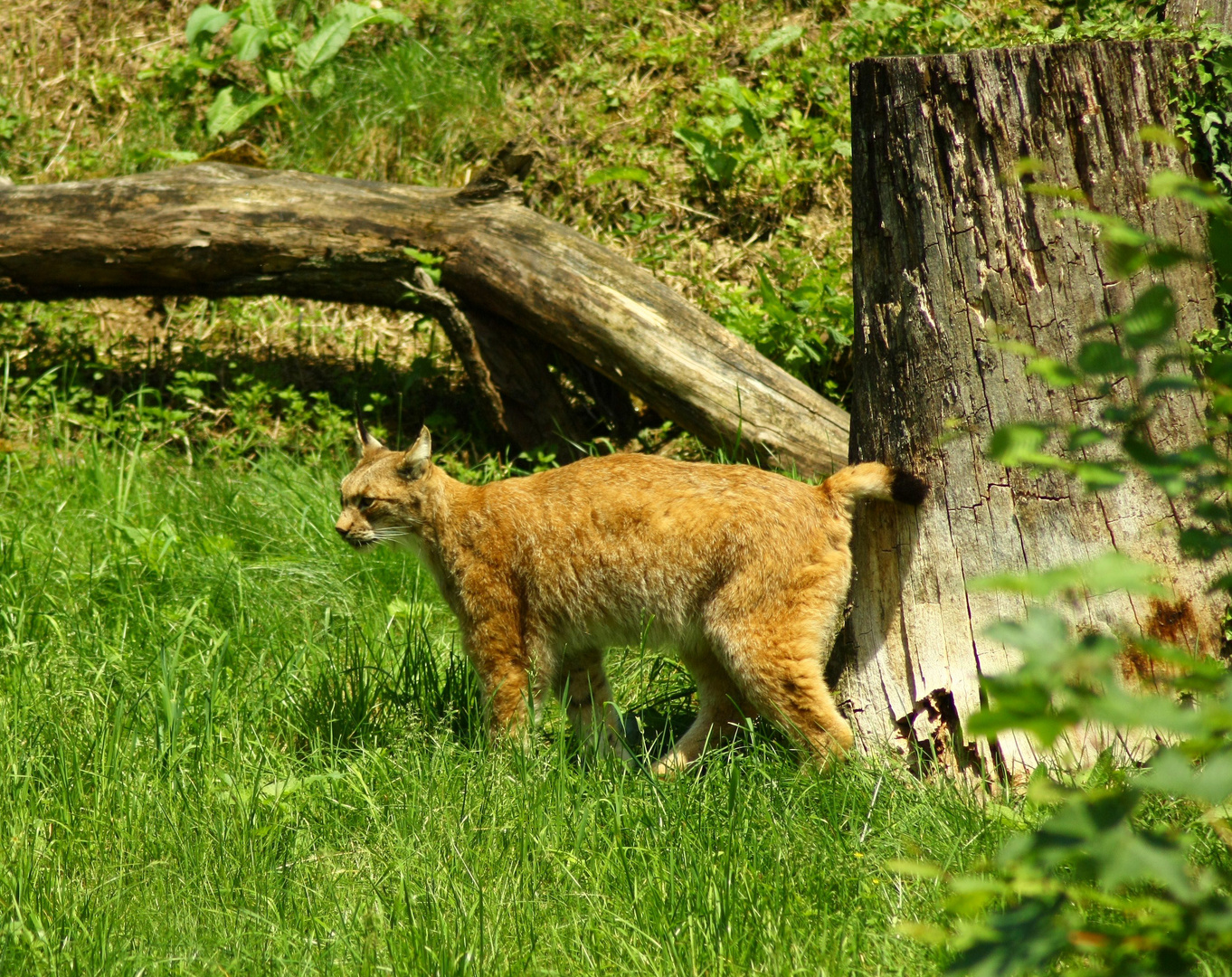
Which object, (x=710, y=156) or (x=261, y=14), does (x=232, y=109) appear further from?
(x=710, y=156)

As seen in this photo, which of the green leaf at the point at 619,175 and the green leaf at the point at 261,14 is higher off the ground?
the green leaf at the point at 261,14

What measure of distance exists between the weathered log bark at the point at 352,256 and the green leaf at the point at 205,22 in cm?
255

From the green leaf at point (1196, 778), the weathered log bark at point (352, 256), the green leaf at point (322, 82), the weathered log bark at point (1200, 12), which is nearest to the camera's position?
the green leaf at point (1196, 778)

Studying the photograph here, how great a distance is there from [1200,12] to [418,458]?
3.36 metres

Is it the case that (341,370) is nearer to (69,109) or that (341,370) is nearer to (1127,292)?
(69,109)

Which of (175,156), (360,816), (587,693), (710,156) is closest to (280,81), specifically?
(175,156)

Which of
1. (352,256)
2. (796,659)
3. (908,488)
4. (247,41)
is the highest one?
(247,41)

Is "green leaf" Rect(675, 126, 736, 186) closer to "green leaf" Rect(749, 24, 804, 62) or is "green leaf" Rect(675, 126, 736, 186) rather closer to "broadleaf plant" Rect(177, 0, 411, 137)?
"green leaf" Rect(749, 24, 804, 62)

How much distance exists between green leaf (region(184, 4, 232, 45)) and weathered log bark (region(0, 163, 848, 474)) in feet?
8.37

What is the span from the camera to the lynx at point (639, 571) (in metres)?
4.11

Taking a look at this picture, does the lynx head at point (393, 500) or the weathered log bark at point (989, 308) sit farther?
the lynx head at point (393, 500)

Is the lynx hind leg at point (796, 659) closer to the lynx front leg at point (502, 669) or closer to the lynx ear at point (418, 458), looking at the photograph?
the lynx front leg at point (502, 669)

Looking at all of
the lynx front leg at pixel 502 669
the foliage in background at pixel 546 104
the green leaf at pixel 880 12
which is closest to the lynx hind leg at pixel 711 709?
the lynx front leg at pixel 502 669

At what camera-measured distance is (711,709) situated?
15.1ft
